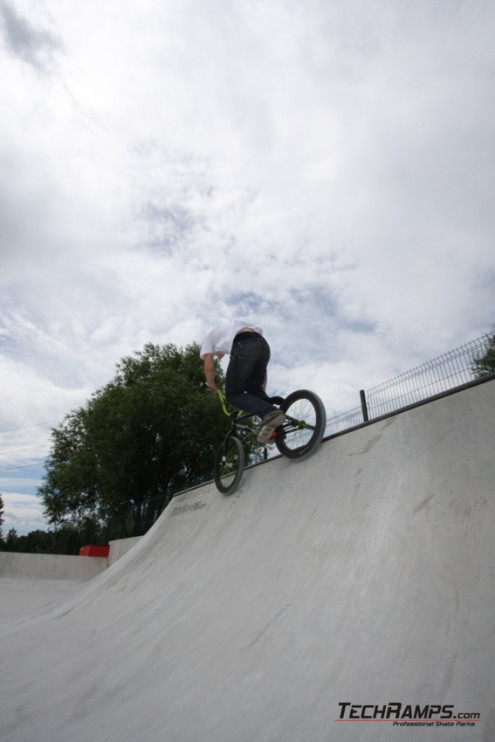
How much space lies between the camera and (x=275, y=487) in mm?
4727

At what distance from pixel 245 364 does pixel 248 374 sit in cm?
13

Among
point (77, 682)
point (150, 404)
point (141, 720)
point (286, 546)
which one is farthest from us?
point (150, 404)

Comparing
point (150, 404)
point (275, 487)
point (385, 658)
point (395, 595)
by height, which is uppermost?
point (150, 404)

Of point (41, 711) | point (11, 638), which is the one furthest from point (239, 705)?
point (11, 638)

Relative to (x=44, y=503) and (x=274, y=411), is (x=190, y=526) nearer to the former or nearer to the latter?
(x=274, y=411)

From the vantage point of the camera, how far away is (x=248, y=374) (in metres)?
5.04

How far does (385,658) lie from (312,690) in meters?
0.36

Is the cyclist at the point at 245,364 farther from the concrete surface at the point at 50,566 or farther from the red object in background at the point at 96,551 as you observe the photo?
the red object in background at the point at 96,551

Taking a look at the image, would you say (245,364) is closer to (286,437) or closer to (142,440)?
(286,437)

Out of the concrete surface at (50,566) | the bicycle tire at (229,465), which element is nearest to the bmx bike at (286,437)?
the bicycle tire at (229,465)

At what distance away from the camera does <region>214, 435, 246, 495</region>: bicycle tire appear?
18.8ft

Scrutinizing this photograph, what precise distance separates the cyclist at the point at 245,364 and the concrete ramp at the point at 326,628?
36.5 inches

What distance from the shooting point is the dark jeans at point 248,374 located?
16.3ft

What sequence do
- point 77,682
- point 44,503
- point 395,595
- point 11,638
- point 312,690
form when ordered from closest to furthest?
point 312,690 → point 395,595 → point 77,682 → point 11,638 → point 44,503
